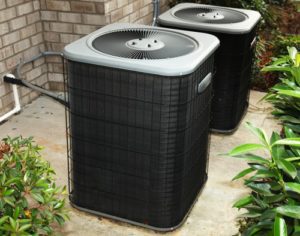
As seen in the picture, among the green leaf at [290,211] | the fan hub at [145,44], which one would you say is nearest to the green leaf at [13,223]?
the green leaf at [290,211]

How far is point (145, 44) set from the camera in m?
2.35

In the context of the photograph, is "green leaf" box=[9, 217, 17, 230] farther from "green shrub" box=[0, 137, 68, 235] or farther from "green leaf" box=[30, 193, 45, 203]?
"green leaf" box=[30, 193, 45, 203]

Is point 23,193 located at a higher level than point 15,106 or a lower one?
higher

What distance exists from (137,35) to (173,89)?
2.15ft

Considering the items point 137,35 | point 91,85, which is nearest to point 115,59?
point 91,85

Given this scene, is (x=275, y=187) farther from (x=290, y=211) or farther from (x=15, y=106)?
(x=15, y=106)

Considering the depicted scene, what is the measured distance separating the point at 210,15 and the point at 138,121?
167 cm

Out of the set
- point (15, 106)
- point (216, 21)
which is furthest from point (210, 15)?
point (15, 106)

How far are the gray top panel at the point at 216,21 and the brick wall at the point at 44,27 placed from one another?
55 centimetres

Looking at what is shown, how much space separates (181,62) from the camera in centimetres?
205

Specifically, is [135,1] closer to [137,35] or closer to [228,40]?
[228,40]

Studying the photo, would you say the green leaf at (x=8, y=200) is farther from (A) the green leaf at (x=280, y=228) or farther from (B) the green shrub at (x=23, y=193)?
(A) the green leaf at (x=280, y=228)

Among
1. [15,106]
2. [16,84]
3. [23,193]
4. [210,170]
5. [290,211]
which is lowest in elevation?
[210,170]

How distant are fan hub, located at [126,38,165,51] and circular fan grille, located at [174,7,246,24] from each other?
1042 mm
